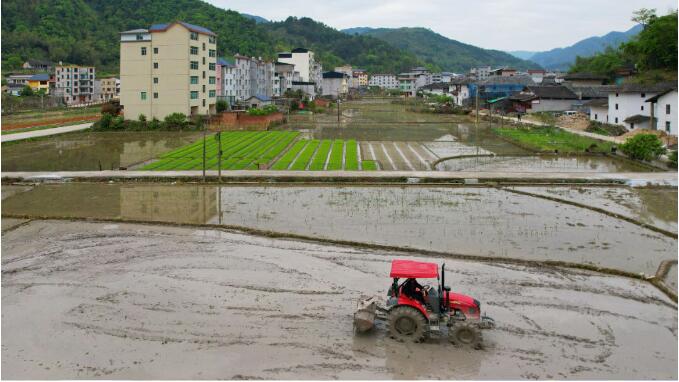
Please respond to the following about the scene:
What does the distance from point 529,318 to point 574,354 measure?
59.0 inches

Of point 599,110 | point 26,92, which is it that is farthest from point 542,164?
point 26,92

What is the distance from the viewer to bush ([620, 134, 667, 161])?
1167 inches

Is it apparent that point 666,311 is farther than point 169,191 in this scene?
No

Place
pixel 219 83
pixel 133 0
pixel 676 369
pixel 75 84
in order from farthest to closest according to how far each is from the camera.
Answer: pixel 133 0, pixel 75 84, pixel 219 83, pixel 676 369

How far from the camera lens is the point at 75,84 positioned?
85250 mm

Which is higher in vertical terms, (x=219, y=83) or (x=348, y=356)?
(x=219, y=83)

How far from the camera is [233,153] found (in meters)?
33.8

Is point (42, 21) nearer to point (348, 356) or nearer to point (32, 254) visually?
point (32, 254)

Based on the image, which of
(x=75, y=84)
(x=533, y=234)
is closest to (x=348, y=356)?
(x=533, y=234)

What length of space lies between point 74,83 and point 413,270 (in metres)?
85.3

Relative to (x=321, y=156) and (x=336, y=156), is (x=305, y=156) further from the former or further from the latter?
(x=336, y=156)

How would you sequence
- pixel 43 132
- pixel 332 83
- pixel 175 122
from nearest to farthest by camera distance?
pixel 43 132, pixel 175 122, pixel 332 83

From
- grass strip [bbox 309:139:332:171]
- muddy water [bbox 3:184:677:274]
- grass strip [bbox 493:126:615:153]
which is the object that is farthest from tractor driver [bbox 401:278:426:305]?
grass strip [bbox 493:126:615:153]

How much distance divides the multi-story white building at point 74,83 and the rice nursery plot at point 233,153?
48403 millimetres
